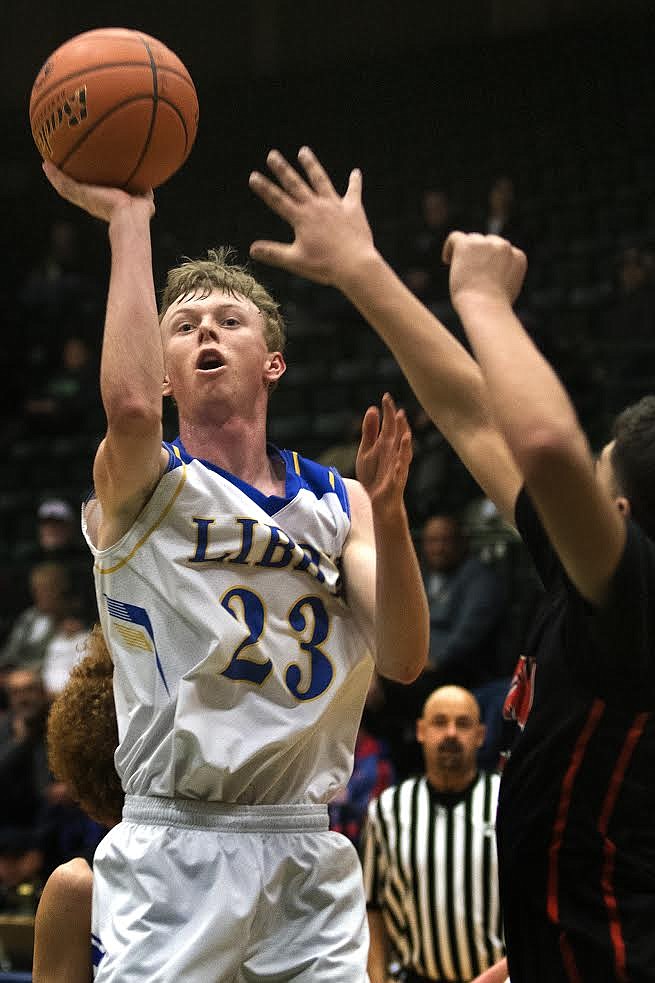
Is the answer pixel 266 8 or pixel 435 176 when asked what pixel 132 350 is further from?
pixel 266 8

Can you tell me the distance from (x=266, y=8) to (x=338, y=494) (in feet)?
39.7

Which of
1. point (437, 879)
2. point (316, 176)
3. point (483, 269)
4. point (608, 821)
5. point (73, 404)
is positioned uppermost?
point (73, 404)

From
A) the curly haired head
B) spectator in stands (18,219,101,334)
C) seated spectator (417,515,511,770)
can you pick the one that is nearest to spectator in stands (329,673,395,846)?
seated spectator (417,515,511,770)

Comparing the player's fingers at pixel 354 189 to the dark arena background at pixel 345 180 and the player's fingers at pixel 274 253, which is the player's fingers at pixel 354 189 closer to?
the player's fingers at pixel 274 253

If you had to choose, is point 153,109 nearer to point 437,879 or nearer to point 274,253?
point 274,253

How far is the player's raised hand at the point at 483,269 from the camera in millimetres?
2162

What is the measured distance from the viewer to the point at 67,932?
3098mm

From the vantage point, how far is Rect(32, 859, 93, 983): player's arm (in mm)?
3096

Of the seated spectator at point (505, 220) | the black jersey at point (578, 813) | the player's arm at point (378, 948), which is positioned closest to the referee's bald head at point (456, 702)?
the player's arm at point (378, 948)

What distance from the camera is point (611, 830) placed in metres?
2.23

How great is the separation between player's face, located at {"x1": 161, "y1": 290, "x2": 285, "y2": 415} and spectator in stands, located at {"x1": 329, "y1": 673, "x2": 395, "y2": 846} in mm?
3823

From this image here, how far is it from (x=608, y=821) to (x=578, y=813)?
0.05 metres

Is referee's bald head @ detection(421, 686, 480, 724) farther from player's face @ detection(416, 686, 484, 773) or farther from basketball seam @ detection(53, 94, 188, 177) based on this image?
basketball seam @ detection(53, 94, 188, 177)

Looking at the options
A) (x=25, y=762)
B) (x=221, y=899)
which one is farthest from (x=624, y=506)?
(x=25, y=762)
